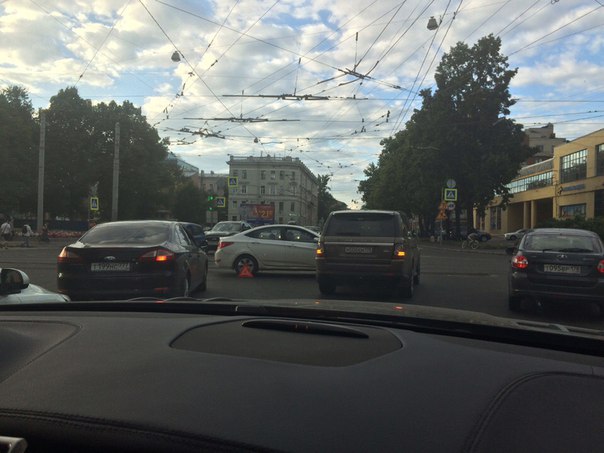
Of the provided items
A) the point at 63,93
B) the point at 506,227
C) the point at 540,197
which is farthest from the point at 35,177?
the point at 506,227

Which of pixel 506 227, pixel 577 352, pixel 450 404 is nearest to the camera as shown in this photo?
pixel 450 404

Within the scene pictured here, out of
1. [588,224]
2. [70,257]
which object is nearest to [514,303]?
[70,257]

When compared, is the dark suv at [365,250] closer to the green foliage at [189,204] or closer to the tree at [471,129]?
the tree at [471,129]

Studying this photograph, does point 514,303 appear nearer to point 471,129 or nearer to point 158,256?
point 158,256

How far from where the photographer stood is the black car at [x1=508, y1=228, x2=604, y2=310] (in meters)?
8.27

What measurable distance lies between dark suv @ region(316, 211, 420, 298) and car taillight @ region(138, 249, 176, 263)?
323 centimetres

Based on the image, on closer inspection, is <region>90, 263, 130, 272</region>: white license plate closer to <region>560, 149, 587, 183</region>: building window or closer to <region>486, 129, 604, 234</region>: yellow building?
<region>486, 129, 604, 234</region>: yellow building

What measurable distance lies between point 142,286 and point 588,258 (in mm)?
7181

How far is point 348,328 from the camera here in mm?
2184

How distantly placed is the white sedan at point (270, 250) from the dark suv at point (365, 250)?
11.5 feet

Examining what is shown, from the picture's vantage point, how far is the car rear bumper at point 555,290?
323 inches

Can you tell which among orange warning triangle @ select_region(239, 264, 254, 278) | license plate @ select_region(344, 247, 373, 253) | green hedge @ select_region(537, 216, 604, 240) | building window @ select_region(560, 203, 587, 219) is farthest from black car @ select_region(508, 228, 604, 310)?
building window @ select_region(560, 203, 587, 219)

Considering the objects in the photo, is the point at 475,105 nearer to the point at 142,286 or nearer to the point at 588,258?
the point at 588,258

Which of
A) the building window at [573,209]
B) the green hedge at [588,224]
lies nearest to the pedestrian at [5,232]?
the green hedge at [588,224]
